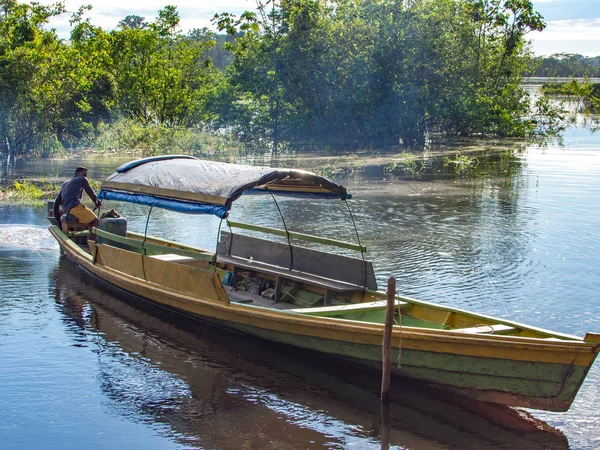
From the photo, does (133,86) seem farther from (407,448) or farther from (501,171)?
(407,448)

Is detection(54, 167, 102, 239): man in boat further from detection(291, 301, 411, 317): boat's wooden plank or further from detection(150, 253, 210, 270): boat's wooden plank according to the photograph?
detection(291, 301, 411, 317): boat's wooden plank

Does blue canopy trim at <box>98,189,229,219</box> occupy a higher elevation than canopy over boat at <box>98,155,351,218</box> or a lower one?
lower

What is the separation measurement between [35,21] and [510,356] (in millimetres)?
25062

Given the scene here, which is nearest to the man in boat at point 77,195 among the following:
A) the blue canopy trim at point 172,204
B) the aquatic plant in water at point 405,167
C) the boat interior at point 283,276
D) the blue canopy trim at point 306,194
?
the boat interior at point 283,276

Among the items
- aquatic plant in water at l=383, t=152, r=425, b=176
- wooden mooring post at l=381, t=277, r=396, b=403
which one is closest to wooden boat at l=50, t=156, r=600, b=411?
wooden mooring post at l=381, t=277, r=396, b=403

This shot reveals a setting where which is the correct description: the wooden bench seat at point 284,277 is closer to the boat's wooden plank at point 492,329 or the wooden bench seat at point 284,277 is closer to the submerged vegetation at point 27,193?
the boat's wooden plank at point 492,329

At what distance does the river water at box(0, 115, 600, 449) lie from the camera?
7.28 metres

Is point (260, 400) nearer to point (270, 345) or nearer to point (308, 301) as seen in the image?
point (270, 345)

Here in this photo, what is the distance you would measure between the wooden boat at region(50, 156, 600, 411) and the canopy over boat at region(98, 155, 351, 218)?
2 cm

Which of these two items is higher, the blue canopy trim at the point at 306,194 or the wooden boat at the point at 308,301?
the blue canopy trim at the point at 306,194

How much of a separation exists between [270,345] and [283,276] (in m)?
1.27

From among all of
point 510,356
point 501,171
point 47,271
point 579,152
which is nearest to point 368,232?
point 47,271

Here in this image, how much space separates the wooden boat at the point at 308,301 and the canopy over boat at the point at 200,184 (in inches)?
0.8

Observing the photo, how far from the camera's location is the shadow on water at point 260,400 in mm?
7152
